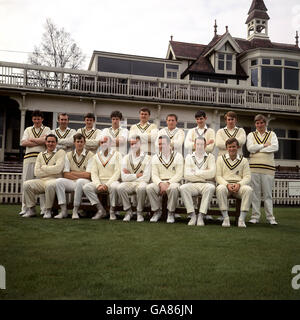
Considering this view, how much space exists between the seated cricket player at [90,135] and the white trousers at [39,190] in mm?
1211

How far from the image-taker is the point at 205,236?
4.71 metres

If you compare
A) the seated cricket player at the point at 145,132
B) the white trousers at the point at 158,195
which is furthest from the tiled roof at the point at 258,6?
the white trousers at the point at 158,195

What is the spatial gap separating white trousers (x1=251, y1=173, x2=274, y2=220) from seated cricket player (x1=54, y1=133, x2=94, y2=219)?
3.39m

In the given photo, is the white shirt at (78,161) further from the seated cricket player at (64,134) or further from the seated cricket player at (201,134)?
the seated cricket player at (201,134)

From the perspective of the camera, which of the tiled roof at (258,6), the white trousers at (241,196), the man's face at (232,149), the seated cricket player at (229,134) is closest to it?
the white trousers at (241,196)

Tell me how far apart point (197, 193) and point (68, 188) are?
2.51 meters

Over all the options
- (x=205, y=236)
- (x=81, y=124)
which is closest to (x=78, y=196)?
(x=205, y=236)

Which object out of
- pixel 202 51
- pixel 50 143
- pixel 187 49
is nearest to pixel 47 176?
pixel 50 143

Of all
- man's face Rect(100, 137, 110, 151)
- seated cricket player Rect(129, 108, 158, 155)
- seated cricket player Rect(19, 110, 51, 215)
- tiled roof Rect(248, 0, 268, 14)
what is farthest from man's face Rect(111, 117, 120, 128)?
tiled roof Rect(248, 0, 268, 14)

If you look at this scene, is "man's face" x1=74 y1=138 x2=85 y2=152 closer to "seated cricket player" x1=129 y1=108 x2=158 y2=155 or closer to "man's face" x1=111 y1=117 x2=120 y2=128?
"man's face" x1=111 y1=117 x2=120 y2=128

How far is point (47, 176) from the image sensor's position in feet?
21.9

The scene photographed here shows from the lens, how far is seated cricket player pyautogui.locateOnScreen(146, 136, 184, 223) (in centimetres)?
625

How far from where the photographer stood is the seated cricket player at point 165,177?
6.25m
